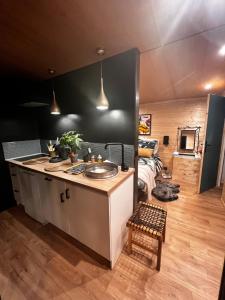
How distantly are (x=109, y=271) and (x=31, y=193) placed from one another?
4.85 ft

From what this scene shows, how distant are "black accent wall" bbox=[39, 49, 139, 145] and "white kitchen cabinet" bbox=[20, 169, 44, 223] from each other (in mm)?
913

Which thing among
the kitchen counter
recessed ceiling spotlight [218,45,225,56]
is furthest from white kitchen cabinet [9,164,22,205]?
recessed ceiling spotlight [218,45,225,56]

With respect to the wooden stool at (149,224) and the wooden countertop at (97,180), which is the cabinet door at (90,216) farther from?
the wooden stool at (149,224)

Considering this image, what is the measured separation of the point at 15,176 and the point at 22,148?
60 centimetres

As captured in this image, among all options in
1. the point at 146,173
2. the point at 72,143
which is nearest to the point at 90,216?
the point at 72,143

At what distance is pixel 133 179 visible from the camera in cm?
170

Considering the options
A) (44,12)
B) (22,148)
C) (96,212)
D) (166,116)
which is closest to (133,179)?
(96,212)

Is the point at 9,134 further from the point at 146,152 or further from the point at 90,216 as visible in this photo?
the point at 146,152

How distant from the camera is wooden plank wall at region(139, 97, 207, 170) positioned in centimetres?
332

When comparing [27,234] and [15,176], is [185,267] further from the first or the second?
[15,176]

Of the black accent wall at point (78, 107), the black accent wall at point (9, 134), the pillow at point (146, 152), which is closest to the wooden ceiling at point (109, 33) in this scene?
the black accent wall at point (78, 107)

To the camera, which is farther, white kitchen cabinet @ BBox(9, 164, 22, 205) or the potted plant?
white kitchen cabinet @ BBox(9, 164, 22, 205)

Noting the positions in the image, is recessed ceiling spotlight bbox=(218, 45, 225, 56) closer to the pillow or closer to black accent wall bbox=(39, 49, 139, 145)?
black accent wall bbox=(39, 49, 139, 145)

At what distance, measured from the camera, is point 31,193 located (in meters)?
1.96
